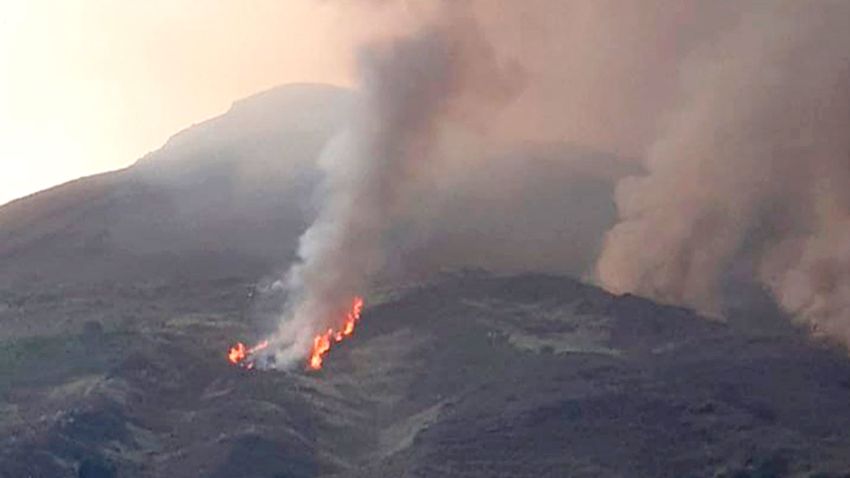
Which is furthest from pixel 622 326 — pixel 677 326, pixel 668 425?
pixel 668 425

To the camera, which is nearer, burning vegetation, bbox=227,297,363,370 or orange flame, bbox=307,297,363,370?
burning vegetation, bbox=227,297,363,370

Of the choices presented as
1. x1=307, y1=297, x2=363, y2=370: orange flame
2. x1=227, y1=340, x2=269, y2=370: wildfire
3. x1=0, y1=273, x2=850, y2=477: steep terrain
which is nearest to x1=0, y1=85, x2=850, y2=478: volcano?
x1=0, y1=273, x2=850, y2=477: steep terrain

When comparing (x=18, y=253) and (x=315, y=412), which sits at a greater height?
(x=18, y=253)

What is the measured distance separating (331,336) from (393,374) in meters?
6.37

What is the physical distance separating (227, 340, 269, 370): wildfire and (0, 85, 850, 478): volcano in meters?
0.67

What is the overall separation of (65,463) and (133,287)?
2635cm

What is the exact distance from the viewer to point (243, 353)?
74.6 meters

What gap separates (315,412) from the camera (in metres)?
66.8

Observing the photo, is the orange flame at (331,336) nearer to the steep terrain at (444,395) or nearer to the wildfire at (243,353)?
the steep terrain at (444,395)

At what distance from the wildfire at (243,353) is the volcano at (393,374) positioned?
67 centimetres

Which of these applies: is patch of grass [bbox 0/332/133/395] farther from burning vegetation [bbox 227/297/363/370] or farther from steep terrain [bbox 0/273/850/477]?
burning vegetation [bbox 227/297/363/370]

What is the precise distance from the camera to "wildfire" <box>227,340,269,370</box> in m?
72.9

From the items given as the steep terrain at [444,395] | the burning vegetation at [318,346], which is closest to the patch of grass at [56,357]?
the steep terrain at [444,395]

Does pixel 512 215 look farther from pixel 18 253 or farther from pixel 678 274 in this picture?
pixel 18 253
